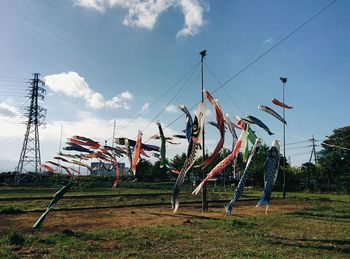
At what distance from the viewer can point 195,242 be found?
1326 cm

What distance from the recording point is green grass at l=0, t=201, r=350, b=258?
37.3 ft

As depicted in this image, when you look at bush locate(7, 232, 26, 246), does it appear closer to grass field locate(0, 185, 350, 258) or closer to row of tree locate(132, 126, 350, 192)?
grass field locate(0, 185, 350, 258)

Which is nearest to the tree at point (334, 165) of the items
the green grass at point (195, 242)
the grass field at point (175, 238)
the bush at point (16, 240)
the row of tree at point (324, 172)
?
the row of tree at point (324, 172)

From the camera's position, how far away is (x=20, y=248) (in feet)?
39.2

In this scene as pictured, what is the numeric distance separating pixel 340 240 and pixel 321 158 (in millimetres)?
54383

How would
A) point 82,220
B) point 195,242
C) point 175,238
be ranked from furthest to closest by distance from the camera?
point 82,220, point 175,238, point 195,242

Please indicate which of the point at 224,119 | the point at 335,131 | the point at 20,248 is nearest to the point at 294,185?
the point at 335,131

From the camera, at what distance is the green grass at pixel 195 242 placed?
1138cm

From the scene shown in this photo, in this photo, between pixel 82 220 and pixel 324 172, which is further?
pixel 324 172

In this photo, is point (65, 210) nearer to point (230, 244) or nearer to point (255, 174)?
point (230, 244)

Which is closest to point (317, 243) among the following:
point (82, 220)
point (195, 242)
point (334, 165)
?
point (195, 242)

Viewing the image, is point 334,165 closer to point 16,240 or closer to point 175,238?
point 175,238

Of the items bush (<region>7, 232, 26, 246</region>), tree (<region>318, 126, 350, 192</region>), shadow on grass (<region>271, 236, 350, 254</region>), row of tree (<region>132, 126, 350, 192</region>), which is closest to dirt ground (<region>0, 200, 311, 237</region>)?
bush (<region>7, 232, 26, 246</region>)

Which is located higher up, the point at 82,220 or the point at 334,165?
the point at 334,165
